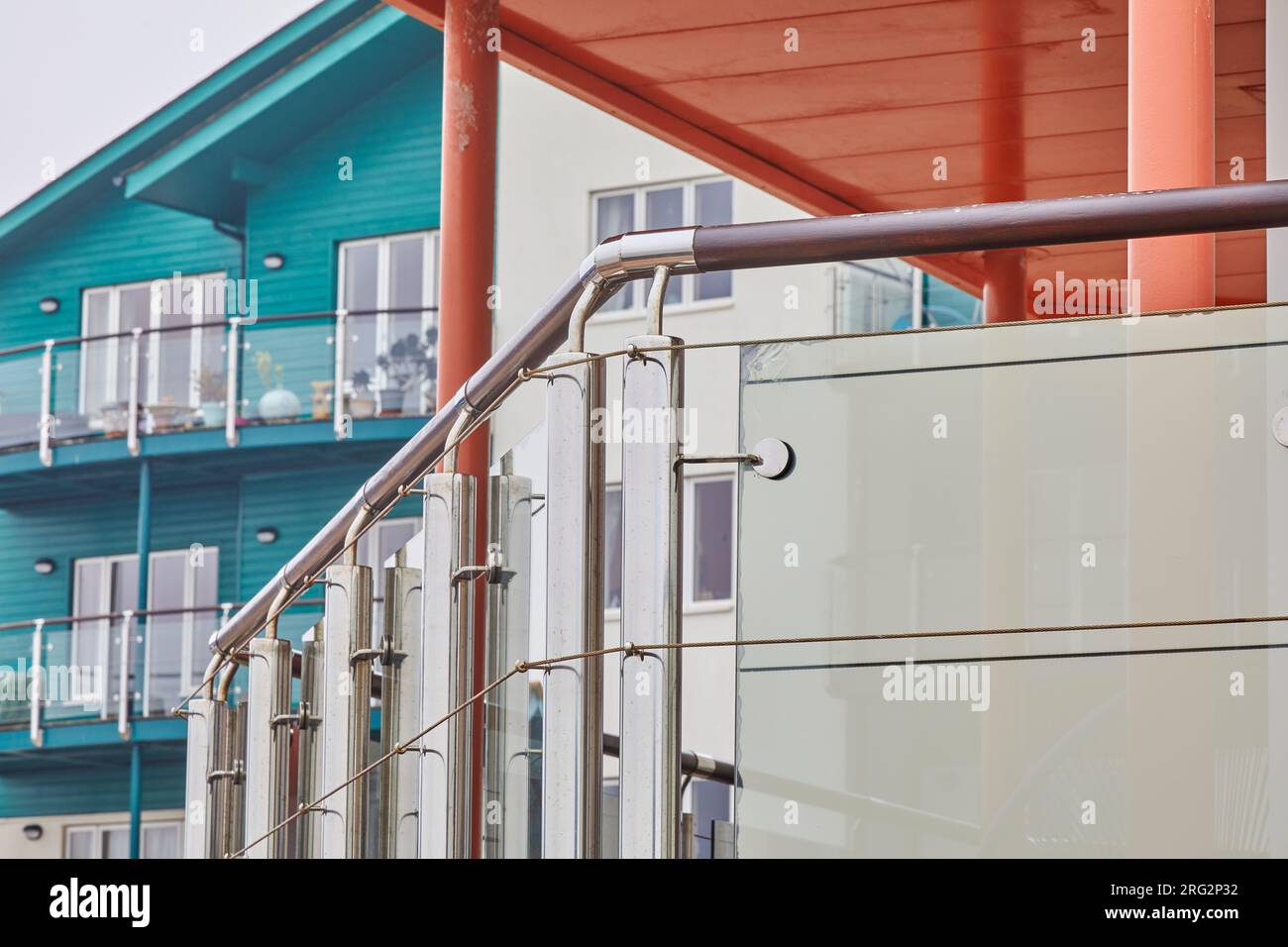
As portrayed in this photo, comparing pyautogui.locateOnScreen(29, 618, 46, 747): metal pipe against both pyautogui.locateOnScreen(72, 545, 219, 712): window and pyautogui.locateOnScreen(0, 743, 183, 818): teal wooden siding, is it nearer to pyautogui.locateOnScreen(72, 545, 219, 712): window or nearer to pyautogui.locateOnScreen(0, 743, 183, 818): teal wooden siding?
pyautogui.locateOnScreen(72, 545, 219, 712): window

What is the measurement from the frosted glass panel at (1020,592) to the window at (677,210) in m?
23.2

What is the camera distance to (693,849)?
266 inches

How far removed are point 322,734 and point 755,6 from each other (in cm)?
415

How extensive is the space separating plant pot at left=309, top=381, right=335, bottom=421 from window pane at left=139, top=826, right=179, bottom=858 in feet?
20.2

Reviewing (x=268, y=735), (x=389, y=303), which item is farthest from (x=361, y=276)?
(x=268, y=735)

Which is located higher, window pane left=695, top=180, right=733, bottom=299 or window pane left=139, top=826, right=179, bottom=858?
window pane left=695, top=180, right=733, bottom=299

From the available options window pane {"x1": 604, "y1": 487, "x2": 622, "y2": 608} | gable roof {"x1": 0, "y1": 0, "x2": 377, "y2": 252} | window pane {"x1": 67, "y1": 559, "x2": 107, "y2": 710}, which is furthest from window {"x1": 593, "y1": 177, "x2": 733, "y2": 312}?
window pane {"x1": 604, "y1": 487, "x2": 622, "y2": 608}

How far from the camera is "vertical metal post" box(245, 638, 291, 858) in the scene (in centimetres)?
655

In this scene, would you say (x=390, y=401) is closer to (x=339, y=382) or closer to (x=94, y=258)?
(x=339, y=382)

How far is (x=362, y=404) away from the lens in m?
27.8

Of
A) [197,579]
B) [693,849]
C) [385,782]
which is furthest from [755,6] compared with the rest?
[197,579]

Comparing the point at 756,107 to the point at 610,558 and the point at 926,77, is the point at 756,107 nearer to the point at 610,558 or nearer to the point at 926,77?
the point at 926,77

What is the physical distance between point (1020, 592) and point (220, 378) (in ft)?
82.6

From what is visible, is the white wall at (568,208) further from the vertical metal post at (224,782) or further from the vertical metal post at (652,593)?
the vertical metal post at (652,593)
